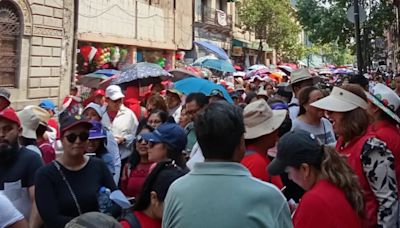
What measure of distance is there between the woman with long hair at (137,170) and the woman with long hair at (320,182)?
5.87 ft

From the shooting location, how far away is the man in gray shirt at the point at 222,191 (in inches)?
78.0

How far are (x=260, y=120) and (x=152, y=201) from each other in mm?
1115

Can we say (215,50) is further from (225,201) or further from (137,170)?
(225,201)

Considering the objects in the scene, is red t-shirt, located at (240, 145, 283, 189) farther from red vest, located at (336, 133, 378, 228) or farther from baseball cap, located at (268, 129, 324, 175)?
red vest, located at (336, 133, 378, 228)

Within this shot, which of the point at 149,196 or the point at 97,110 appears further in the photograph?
the point at 97,110

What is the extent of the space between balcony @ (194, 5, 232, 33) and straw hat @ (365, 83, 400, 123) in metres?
25.6

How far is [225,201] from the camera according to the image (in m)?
1.99

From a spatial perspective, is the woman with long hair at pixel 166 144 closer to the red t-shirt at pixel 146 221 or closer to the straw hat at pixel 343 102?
the red t-shirt at pixel 146 221

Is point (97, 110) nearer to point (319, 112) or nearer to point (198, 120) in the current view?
point (319, 112)

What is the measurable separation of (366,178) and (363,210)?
546mm

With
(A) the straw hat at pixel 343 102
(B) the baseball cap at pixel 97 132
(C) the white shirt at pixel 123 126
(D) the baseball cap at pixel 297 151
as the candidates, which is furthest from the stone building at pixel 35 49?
(D) the baseball cap at pixel 297 151

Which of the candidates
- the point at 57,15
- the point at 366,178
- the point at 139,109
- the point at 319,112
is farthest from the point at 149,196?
the point at 57,15

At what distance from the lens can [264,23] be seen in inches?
1409

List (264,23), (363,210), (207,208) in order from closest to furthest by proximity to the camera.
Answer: (207,208), (363,210), (264,23)
